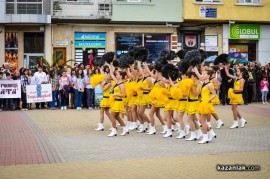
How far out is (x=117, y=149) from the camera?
12.8 meters

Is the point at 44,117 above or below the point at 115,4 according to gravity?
below

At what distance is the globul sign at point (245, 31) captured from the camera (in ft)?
115

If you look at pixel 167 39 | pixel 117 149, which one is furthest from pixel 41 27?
pixel 117 149

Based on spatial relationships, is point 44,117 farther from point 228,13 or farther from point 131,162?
point 228,13

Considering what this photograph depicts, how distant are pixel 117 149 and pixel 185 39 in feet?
75.8

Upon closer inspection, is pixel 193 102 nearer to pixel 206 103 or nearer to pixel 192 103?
pixel 192 103

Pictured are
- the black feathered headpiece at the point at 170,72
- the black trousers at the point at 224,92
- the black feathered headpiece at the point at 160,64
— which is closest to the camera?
the black feathered headpiece at the point at 170,72

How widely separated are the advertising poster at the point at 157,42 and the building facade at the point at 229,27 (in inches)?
42.3

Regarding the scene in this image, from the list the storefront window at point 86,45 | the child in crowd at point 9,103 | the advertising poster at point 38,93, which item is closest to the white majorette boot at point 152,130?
the advertising poster at point 38,93

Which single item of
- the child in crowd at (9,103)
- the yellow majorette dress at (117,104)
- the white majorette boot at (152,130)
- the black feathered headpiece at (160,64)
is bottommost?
the white majorette boot at (152,130)

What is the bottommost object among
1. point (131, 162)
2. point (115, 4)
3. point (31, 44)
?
point (131, 162)

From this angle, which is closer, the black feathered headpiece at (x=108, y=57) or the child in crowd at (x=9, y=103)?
the black feathered headpiece at (x=108, y=57)

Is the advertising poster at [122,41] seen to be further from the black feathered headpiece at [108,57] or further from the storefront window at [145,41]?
the black feathered headpiece at [108,57]

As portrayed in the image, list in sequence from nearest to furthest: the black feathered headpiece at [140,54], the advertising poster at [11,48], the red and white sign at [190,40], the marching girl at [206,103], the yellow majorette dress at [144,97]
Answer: the marching girl at [206,103] → the black feathered headpiece at [140,54] → the yellow majorette dress at [144,97] → the advertising poster at [11,48] → the red and white sign at [190,40]
